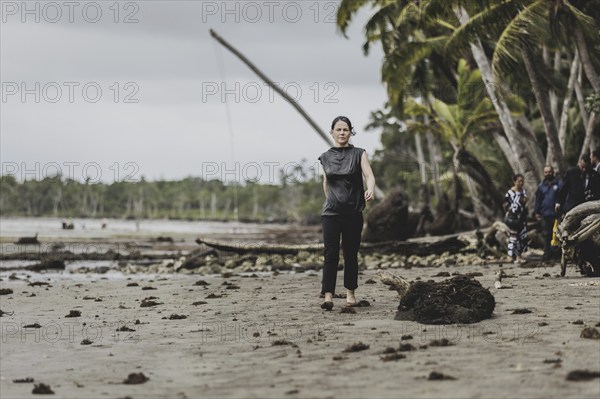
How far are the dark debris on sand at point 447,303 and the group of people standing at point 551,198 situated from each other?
220 inches

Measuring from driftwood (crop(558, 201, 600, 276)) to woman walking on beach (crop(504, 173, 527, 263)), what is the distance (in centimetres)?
439

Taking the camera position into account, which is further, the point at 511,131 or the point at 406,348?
the point at 511,131

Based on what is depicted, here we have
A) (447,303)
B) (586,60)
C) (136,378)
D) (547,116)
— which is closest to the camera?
(136,378)

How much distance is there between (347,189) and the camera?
8250mm

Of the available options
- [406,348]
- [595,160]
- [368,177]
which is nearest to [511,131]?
[595,160]

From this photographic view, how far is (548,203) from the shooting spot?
14492mm

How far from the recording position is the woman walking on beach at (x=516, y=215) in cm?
1506

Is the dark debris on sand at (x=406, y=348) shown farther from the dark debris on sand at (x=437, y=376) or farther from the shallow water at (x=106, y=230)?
the shallow water at (x=106, y=230)

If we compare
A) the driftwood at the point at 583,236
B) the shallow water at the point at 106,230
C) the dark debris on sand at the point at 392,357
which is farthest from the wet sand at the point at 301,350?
the shallow water at the point at 106,230

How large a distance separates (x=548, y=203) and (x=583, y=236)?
4382 mm

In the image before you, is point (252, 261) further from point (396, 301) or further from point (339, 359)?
point (339, 359)

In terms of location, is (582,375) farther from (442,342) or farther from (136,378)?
(136,378)

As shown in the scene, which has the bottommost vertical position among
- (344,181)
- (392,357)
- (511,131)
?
(392,357)

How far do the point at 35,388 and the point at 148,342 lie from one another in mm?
1950
